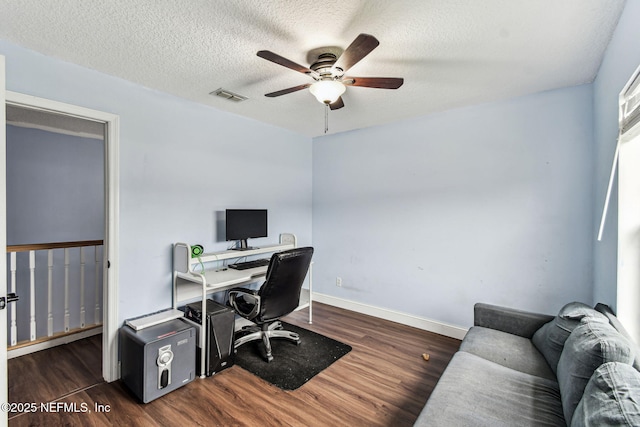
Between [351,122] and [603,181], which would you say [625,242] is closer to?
[603,181]

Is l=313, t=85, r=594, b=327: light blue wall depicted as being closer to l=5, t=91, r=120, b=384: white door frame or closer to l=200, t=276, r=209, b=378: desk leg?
l=200, t=276, r=209, b=378: desk leg

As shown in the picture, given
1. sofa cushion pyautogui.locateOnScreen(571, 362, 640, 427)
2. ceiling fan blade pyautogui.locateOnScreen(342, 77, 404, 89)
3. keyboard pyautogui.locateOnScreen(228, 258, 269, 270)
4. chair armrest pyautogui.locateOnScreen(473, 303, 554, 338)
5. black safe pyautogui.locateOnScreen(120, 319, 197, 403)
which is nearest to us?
sofa cushion pyautogui.locateOnScreen(571, 362, 640, 427)

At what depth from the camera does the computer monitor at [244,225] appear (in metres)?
3.11

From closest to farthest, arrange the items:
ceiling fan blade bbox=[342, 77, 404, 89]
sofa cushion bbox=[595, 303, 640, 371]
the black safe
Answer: sofa cushion bbox=[595, 303, 640, 371] < ceiling fan blade bbox=[342, 77, 404, 89] < the black safe

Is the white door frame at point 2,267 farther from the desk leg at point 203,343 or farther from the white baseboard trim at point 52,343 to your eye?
the white baseboard trim at point 52,343

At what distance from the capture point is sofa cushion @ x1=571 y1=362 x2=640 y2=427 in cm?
90

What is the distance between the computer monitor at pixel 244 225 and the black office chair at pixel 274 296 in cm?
64

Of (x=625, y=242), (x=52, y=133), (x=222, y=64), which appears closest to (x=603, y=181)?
(x=625, y=242)

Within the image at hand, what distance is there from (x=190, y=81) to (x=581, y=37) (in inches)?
108

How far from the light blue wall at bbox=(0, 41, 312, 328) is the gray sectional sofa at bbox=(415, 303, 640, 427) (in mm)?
2394

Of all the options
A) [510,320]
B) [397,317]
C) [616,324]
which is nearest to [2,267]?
[616,324]

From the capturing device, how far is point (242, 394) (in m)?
2.14

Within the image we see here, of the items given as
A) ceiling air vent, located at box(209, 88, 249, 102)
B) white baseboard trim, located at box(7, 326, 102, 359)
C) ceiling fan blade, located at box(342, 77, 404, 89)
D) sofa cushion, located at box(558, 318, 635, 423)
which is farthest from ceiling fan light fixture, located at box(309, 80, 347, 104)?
white baseboard trim, located at box(7, 326, 102, 359)

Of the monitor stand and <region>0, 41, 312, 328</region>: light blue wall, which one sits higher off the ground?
<region>0, 41, 312, 328</region>: light blue wall
